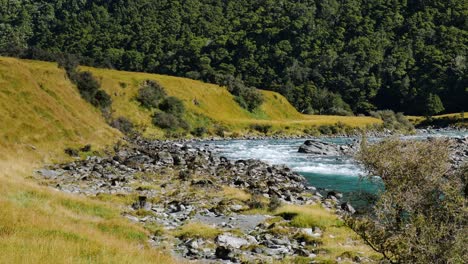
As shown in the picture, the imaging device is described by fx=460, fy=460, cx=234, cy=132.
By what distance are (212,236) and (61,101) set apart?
1769 inches

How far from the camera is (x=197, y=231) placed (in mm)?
21297

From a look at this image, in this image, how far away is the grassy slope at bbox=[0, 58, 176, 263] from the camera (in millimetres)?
11928

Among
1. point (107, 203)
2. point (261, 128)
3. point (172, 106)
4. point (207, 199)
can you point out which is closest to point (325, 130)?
point (261, 128)

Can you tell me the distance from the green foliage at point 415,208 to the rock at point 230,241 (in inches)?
210

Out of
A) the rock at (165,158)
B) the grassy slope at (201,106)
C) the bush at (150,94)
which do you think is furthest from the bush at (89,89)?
the rock at (165,158)

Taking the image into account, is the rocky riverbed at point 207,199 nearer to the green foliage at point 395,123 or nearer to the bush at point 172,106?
the bush at point 172,106

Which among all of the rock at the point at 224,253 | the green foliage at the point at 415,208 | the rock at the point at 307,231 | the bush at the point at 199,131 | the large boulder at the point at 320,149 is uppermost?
the green foliage at the point at 415,208

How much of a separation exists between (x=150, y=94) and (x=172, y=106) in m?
5.72

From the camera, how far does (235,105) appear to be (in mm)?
137375

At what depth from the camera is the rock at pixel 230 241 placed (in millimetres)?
19656

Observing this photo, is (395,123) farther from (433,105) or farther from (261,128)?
(433,105)

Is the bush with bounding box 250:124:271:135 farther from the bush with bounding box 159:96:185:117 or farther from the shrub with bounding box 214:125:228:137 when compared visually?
the bush with bounding box 159:96:185:117

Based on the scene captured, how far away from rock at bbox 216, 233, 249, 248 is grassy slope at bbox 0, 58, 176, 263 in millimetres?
3295

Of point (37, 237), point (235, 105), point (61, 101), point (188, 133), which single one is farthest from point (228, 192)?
point (235, 105)
